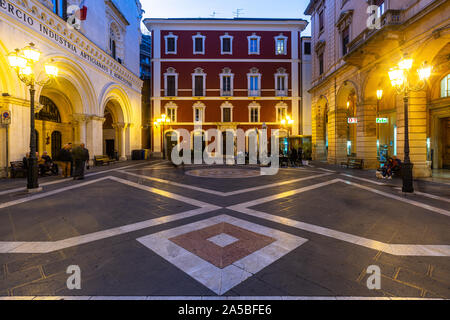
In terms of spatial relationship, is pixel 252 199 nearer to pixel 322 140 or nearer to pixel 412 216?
pixel 412 216

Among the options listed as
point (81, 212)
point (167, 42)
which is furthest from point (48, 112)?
point (167, 42)

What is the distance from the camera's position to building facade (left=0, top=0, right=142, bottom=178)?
31.8ft

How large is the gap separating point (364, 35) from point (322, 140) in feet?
31.8

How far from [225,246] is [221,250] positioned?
0.14 meters

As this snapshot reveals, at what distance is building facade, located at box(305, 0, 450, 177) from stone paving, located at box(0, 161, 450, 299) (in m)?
6.67

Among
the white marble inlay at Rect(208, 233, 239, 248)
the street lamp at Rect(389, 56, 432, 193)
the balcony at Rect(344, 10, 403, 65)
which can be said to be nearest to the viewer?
the white marble inlay at Rect(208, 233, 239, 248)

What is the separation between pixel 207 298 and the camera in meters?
2.14

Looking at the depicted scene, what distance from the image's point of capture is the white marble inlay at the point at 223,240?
10.9 ft

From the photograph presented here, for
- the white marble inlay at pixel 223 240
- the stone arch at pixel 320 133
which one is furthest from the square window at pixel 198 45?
the white marble inlay at pixel 223 240

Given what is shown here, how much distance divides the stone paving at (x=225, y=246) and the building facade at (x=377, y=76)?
6.67 metres


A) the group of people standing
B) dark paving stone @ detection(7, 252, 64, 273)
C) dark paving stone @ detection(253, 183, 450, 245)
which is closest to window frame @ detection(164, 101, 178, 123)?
the group of people standing
